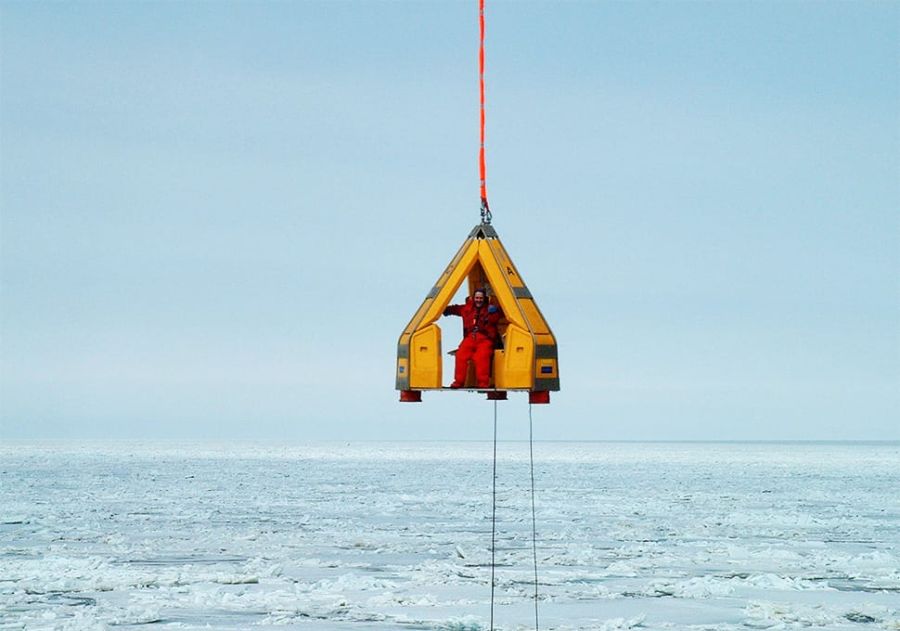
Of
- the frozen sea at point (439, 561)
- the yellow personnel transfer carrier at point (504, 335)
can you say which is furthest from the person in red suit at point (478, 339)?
the frozen sea at point (439, 561)

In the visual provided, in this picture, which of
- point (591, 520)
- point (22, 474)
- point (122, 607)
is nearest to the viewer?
point (122, 607)

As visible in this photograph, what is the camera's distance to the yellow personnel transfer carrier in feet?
16.5

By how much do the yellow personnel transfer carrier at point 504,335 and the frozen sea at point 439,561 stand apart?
14.4ft

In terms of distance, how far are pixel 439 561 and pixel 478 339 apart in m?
7.38

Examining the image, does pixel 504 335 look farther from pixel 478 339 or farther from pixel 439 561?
pixel 439 561

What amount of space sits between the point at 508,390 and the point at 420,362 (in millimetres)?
434

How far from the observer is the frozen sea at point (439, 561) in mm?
9477

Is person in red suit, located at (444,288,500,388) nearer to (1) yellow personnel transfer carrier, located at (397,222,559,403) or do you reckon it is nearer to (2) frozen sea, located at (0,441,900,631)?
(1) yellow personnel transfer carrier, located at (397,222,559,403)

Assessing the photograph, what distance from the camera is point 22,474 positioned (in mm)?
30797

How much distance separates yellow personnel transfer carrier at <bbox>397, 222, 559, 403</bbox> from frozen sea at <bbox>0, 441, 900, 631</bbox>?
4.40m

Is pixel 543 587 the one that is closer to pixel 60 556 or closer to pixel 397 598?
pixel 397 598

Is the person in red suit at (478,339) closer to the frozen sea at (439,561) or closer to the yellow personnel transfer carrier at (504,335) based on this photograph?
the yellow personnel transfer carrier at (504,335)

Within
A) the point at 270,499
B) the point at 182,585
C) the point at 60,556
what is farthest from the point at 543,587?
the point at 270,499

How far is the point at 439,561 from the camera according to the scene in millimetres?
12180
